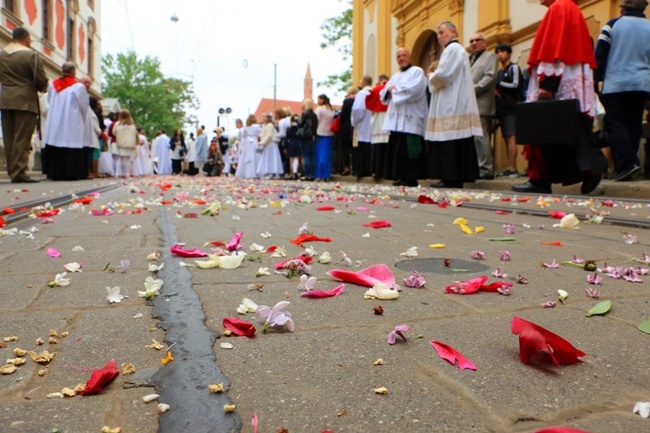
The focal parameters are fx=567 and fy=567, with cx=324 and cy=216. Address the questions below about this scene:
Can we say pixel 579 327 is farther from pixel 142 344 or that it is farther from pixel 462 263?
pixel 142 344

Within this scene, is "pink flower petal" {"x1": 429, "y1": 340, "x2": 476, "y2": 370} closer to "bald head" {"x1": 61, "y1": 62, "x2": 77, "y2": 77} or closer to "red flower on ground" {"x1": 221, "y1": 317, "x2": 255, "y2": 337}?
"red flower on ground" {"x1": 221, "y1": 317, "x2": 255, "y2": 337}

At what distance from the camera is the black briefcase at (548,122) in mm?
6199

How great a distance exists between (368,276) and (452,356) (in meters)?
0.79

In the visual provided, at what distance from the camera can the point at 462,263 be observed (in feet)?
8.10

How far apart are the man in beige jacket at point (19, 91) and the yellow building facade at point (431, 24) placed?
919 cm

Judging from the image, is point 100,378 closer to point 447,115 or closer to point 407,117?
point 447,115

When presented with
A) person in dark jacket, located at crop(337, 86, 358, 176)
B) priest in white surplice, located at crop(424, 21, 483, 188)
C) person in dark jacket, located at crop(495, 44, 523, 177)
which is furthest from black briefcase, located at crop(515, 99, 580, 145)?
person in dark jacket, located at crop(337, 86, 358, 176)

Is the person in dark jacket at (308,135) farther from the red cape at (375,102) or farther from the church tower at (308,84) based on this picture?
the church tower at (308,84)

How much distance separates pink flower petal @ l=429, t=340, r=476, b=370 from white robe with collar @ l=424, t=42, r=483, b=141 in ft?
24.3

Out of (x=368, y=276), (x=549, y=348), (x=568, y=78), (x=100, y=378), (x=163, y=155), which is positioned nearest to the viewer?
(x=100, y=378)

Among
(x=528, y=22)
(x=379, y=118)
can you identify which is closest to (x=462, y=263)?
(x=379, y=118)

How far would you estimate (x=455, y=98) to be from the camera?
8.51 metres

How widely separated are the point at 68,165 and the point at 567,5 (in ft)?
33.1

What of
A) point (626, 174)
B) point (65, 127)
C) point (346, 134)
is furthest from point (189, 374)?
point (346, 134)
